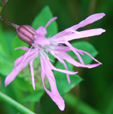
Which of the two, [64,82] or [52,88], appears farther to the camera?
[64,82]

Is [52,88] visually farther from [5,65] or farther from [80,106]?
[80,106]

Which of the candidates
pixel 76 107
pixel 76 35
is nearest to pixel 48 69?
pixel 76 35

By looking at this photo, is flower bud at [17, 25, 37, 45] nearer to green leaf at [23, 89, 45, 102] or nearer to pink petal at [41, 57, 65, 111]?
pink petal at [41, 57, 65, 111]

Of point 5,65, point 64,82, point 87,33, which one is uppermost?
point 87,33

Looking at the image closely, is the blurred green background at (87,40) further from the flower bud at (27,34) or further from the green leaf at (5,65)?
the flower bud at (27,34)

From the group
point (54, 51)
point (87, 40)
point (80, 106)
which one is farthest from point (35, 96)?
point (87, 40)

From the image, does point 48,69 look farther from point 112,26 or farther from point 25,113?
point 112,26

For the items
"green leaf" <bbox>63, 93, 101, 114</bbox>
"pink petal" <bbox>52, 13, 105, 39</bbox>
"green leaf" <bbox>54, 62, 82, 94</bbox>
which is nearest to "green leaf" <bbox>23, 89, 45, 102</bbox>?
"green leaf" <bbox>54, 62, 82, 94</bbox>

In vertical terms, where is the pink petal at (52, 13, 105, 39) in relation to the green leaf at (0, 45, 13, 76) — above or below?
above
